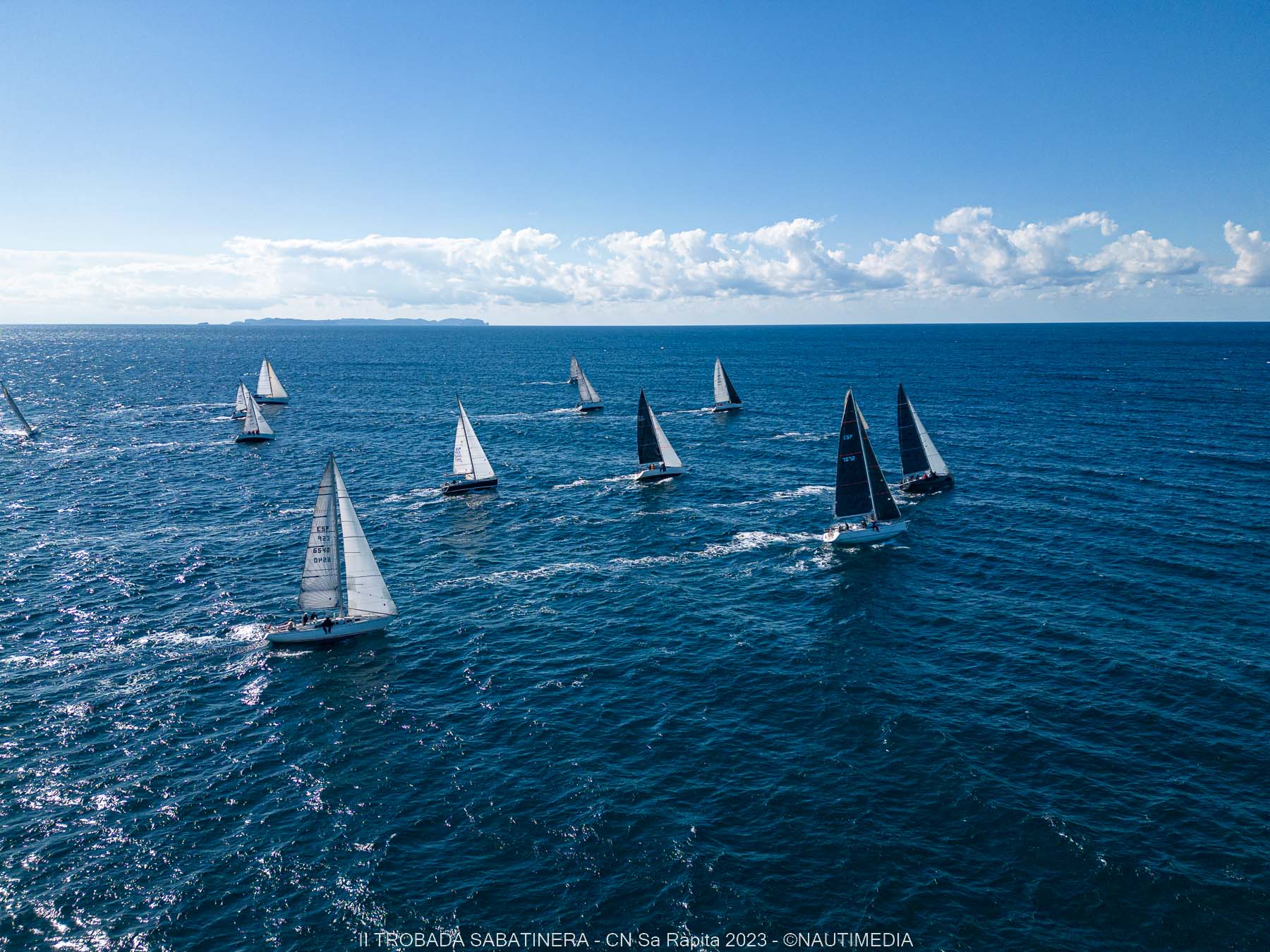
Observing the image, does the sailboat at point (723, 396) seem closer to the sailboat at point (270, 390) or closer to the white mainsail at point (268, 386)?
the sailboat at point (270, 390)

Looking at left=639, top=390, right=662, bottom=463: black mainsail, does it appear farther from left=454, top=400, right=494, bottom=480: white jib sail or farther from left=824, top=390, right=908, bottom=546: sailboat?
left=824, top=390, right=908, bottom=546: sailboat

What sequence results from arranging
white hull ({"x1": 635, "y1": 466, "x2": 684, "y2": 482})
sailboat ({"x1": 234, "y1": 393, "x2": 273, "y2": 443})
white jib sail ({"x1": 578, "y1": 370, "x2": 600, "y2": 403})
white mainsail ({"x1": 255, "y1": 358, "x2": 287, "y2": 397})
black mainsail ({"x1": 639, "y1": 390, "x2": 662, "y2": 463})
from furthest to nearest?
1. white mainsail ({"x1": 255, "y1": 358, "x2": 287, "y2": 397})
2. white jib sail ({"x1": 578, "y1": 370, "x2": 600, "y2": 403})
3. sailboat ({"x1": 234, "y1": 393, "x2": 273, "y2": 443})
4. black mainsail ({"x1": 639, "y1": 390, "x2": 662, "y2": 463})
5. white hull ({"x1": 635, "y1": 466, "x2": 684, "y2": 482})

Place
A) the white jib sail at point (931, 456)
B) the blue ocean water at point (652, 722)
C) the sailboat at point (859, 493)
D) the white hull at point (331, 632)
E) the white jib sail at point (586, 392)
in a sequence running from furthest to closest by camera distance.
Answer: the white jib sail at point (586, 392) < the white jib sail at point (931, 456) < the sailboat at point (859, 493) < the white hull at point (331, 632) < the blue ocean water at point (652, 722)

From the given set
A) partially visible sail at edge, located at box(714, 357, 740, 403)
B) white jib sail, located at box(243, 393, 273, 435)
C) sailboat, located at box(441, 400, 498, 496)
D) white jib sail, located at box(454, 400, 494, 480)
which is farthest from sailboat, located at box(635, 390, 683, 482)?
white jib sail, located at box(243, 393, 273, 435)

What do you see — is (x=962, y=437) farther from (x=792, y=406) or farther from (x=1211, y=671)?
(x=1211, y=671)

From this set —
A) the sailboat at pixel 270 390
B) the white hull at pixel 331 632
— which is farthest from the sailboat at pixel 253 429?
the white hull at pixel 331 632

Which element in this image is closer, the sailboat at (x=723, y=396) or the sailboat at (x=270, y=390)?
the sailboat at (x=723, y=396)
